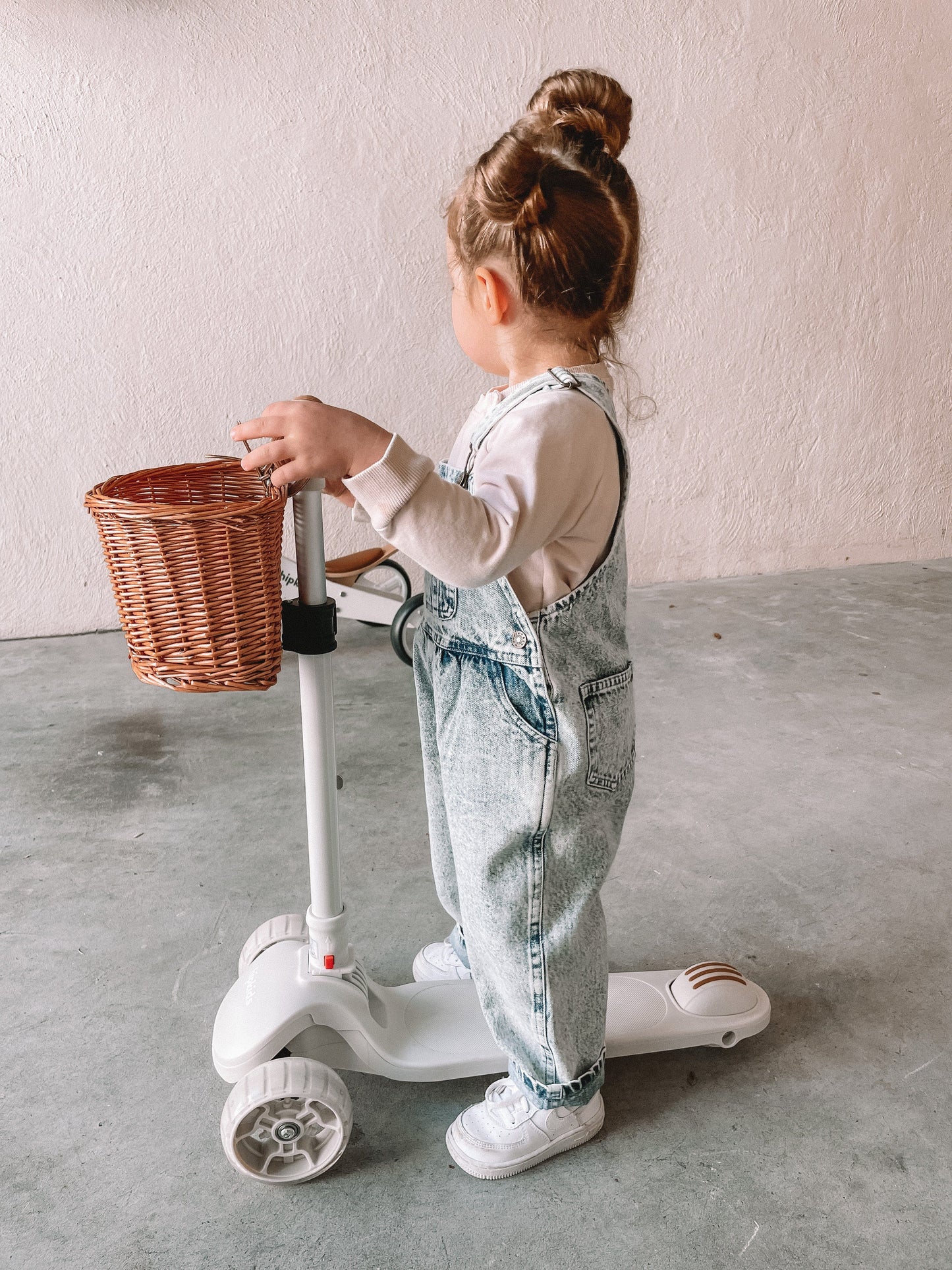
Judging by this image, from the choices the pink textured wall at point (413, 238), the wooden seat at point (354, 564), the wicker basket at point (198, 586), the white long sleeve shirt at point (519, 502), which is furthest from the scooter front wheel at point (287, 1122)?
the pink textured wall at point (413, 238)

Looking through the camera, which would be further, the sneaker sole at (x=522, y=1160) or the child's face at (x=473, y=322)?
the sneaker sole at (x=522, y=1160)

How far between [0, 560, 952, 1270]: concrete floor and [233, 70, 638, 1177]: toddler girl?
126 millimetres

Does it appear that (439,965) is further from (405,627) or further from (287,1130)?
(405,627)

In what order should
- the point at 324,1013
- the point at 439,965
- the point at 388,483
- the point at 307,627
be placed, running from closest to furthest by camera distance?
the point at 388,483 < the point at 307,627 < the point at 324,1013 < the point at 439,965

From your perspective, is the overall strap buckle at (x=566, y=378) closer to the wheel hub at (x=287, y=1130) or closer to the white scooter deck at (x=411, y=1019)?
the white scooter deck at (x=411, y=1019)

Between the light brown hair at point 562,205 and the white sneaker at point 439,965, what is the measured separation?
914 mm

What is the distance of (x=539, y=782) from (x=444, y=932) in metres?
0.69

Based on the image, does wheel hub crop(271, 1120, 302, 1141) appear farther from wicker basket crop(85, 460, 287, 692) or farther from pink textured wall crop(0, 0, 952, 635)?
pink textured wall crop(0, 0, 952, 635)

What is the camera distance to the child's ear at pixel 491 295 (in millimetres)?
1065

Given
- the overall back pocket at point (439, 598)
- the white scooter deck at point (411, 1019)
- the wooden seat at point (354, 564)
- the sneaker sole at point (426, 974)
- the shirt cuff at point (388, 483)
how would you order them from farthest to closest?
1. the wooden seat at point (354, 564)
2. the sneaker sole at point (426, 974)
3. the white scooter deck at point (411, 1019)
4. the overall back pocket at point (439, 598)
5. the shirt cuff at point (388, 483)

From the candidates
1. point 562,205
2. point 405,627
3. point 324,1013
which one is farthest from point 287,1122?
point 405,627

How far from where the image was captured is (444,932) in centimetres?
170

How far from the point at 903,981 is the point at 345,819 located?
3.36 feet

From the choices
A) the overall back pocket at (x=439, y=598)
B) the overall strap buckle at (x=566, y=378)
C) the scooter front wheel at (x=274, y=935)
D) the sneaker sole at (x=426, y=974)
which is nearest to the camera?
the overall strap buckle at (x=566, y=378)
